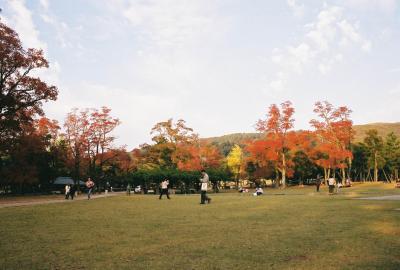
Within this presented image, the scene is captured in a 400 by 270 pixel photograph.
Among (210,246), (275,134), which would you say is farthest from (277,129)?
(210,246)

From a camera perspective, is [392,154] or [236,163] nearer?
[392,154]

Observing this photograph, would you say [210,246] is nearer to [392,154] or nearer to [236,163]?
[236,163]

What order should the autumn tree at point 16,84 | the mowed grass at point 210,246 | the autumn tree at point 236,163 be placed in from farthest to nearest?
the autumn tree at point 236,163 → the autumn tree at point 16,84 → the mowed grass at point 210,246

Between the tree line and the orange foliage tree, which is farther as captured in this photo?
the orange foliage tree

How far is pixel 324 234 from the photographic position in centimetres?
809

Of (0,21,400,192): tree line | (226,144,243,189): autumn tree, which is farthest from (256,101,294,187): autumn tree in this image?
(226,144,243,189): autumn tree

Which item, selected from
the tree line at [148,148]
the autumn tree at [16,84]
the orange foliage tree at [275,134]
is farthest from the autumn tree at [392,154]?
the autumn tree at [16,84]

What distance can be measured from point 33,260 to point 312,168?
254 ft

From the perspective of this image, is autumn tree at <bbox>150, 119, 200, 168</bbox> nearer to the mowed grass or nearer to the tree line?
the tree line

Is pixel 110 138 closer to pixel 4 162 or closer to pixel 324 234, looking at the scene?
pixel 4 162

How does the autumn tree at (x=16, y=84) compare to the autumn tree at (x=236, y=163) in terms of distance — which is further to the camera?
the autumn tree at (x=236, y=163)

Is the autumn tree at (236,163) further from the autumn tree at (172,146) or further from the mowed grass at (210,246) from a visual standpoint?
the mowed grass at (210,246)

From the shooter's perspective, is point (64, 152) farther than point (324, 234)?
Yes

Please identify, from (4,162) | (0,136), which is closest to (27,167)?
(0,136)
